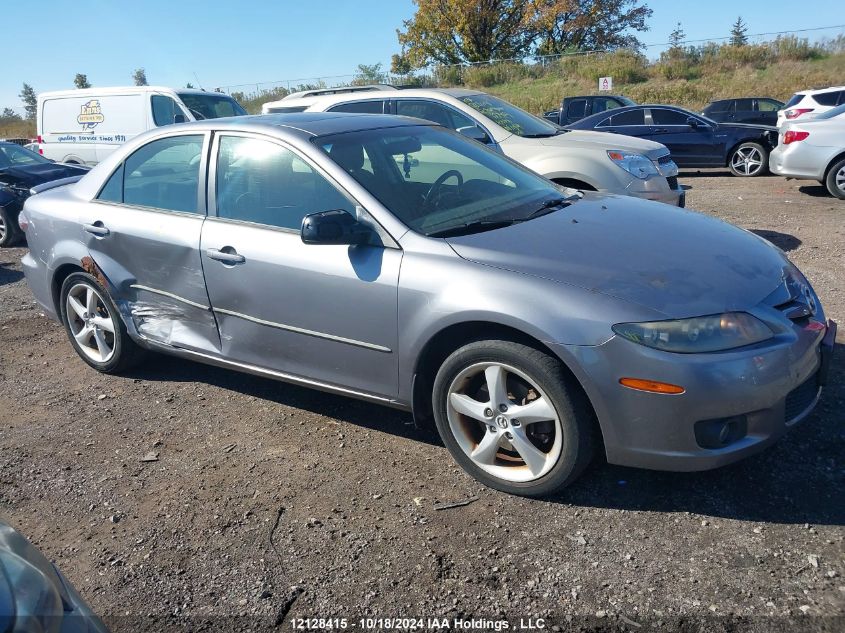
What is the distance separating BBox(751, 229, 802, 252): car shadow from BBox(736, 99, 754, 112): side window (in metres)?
12.4

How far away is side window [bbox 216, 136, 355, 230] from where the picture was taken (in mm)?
3676

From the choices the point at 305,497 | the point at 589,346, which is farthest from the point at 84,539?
the point at 589,346

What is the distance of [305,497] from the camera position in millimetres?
3320

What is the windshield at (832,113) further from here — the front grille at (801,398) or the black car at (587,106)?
the front grille at (801,398)

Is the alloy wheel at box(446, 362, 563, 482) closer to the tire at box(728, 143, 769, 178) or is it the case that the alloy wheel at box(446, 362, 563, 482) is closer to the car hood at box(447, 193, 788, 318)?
the car hood at box(447, 193, 788, 318)

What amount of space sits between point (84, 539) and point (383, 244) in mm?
1867

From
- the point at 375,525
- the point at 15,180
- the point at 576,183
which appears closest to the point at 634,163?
→ the point at 576,183

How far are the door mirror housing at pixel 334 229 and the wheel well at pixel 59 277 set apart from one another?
2149mm

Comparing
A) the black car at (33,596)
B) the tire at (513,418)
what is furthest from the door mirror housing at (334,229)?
the black car at (33,596)

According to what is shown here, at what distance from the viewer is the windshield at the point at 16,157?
10.3m

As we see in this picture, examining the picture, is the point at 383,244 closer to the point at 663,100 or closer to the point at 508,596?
the point at 508,596

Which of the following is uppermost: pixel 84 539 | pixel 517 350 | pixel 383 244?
pixel 383 244

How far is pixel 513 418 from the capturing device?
10.2 ft

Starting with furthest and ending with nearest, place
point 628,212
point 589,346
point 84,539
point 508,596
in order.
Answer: point 628,212, point 84,539, point 589,346, point 508,596
